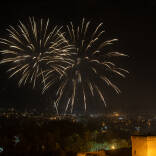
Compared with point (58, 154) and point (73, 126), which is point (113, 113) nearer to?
point (73, 126)

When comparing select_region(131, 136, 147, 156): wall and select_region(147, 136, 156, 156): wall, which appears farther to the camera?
select_region(131, 136, 147, 156): wall

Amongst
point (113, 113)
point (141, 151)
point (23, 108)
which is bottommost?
point (113, 113)

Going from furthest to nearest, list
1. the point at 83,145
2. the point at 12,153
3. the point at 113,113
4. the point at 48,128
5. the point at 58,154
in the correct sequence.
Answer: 1. the point at 113,113
2. the point at 48,128
3. the point at 83,145
4. the point at 12,153
5. the point at 58,154

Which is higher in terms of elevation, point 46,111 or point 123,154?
Answer: point 123,154

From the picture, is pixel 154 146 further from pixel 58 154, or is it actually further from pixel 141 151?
pixel 58 154

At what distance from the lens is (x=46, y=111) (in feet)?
258

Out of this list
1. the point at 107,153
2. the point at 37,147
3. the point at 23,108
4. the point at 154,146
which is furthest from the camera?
the point at 23,108

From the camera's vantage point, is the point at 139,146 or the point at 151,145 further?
the point at 139,146

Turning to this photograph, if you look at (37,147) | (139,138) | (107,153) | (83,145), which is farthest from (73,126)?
(139,138)

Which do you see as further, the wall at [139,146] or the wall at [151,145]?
the wall at [139,146]

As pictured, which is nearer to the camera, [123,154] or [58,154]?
[123,154]

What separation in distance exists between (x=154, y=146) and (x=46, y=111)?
65084 millimetres

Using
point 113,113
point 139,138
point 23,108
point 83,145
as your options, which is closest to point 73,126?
point 83,145

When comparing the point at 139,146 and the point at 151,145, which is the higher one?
Result: the point at 151,145
